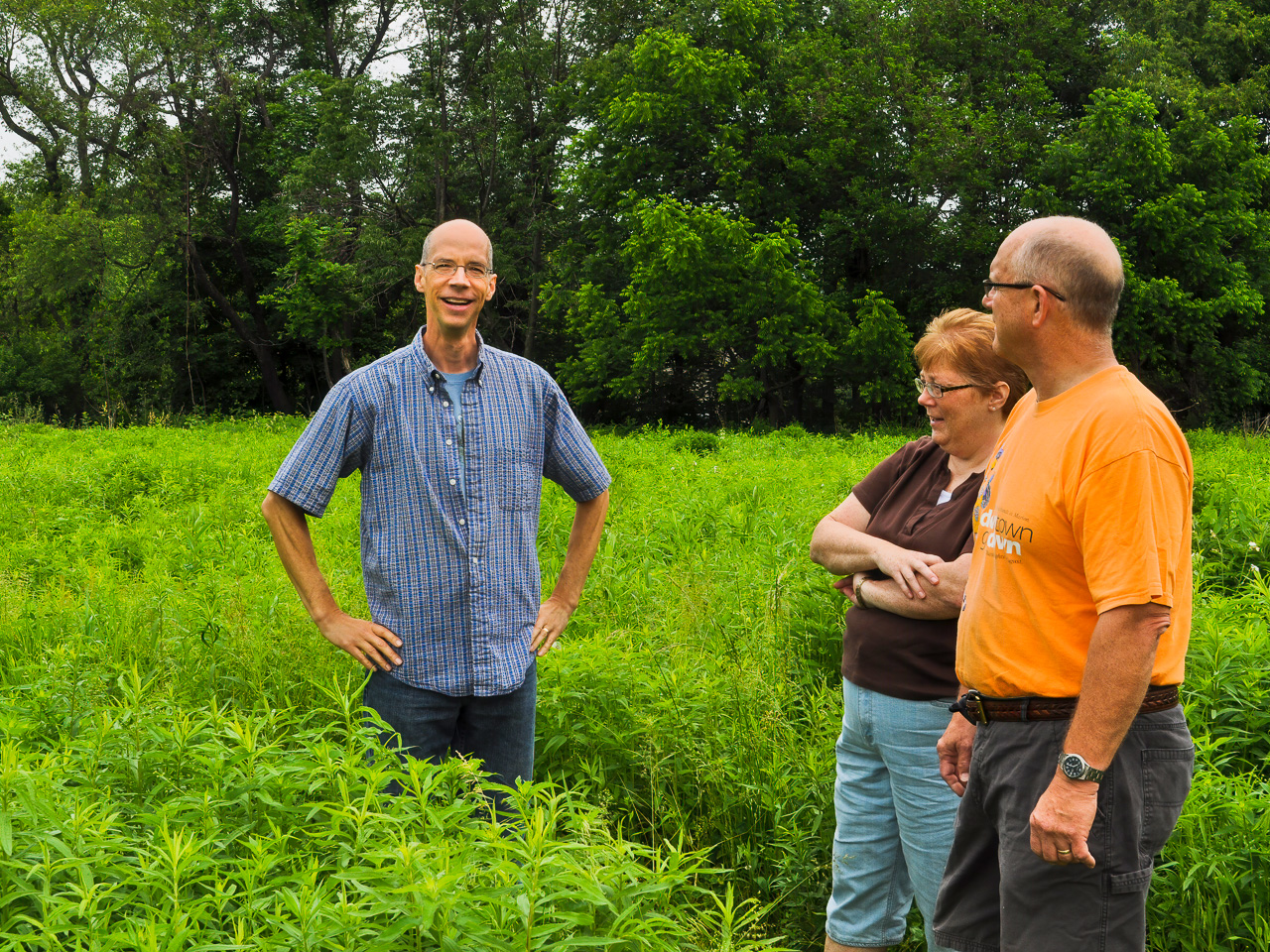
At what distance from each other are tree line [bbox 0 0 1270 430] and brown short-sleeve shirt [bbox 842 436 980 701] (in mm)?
21567

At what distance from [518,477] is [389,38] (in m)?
35.7

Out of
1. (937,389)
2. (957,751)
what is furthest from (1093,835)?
(937,389)

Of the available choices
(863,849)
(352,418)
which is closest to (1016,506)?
(863,849)

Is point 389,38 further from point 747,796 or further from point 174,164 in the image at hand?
point 747,796

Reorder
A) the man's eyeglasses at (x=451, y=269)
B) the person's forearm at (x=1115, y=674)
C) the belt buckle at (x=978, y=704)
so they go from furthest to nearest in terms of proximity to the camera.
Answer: the man's eyeglasses at (x=451, y=269) → the belt buckle at (x=978, y=704) → the person's forearm at (x=1115, y=674)

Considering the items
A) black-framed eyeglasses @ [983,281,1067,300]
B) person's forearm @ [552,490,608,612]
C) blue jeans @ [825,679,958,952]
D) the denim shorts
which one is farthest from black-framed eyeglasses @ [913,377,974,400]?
person's forearm @ [552,490,608,612]

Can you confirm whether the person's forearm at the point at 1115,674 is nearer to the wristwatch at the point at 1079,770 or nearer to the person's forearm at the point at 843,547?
the wristwatch at the point at 1079,770

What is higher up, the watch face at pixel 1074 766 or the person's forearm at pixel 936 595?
the person's forearm at pixel 936 595

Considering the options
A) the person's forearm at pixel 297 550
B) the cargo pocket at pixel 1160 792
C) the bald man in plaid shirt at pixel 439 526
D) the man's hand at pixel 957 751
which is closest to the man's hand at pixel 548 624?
the bald man in plaid shirt at pixel 439 526

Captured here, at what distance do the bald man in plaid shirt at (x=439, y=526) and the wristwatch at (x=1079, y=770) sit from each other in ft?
5.44

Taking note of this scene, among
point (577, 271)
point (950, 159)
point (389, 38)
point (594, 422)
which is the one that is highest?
point (389, 38)

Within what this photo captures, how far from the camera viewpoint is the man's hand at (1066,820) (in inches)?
83.3

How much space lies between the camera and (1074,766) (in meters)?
2.12

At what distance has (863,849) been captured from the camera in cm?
313
